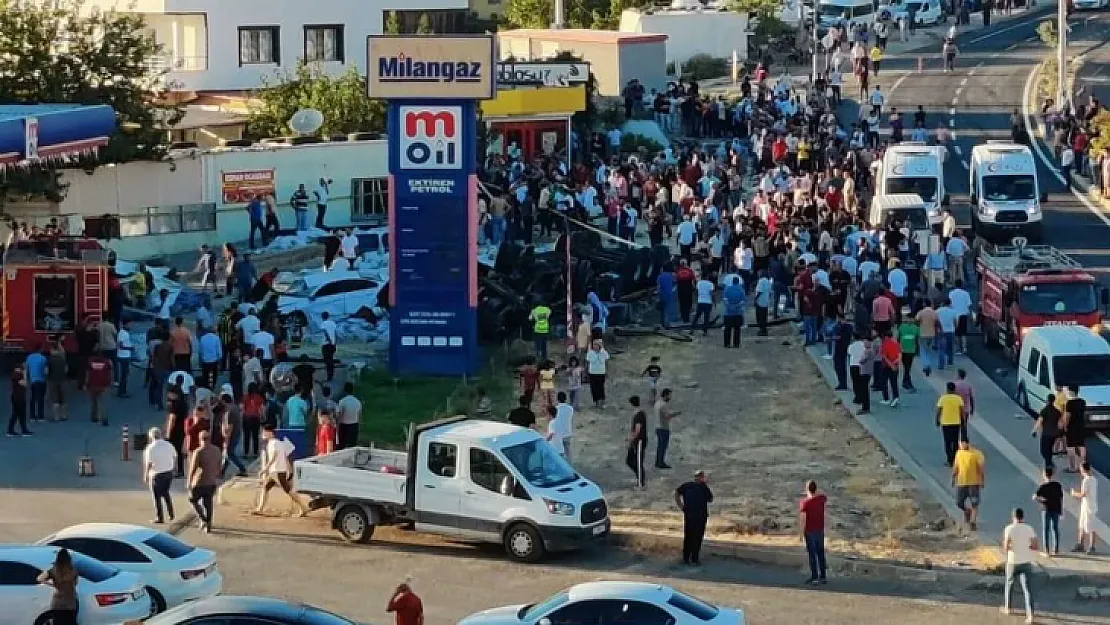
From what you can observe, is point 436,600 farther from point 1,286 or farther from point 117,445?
point 1,286

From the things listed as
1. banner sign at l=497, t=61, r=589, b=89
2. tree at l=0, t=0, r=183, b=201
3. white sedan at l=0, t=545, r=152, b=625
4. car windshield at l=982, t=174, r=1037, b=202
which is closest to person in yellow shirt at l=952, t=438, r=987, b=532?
white sedan at l=0, t=545, r=152, b=625

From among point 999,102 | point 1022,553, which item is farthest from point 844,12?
point 1022,553

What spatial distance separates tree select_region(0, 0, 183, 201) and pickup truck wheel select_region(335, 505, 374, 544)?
22.9 m

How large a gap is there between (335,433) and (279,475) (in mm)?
1654

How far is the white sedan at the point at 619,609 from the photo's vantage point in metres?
20.1

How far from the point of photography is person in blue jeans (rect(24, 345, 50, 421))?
109 feet

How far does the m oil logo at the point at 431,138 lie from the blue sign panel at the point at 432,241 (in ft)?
0.06

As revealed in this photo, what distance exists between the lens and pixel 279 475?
27.6m

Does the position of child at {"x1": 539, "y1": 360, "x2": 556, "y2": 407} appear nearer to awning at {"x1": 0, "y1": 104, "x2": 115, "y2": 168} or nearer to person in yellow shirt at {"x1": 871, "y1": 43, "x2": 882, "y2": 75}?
awning at {"x1": 0, "y1": 104, "x2": 115, "y2": 168}

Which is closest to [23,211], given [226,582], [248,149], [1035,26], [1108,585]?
[248,149]

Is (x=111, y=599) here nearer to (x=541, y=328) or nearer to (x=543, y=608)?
(x=543, y=608)

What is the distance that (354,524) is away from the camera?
26.6 metres

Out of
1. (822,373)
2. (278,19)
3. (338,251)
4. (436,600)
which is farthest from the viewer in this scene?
(278,19)

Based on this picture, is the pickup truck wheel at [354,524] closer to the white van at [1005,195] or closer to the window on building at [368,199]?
the white van at [1005,195]
